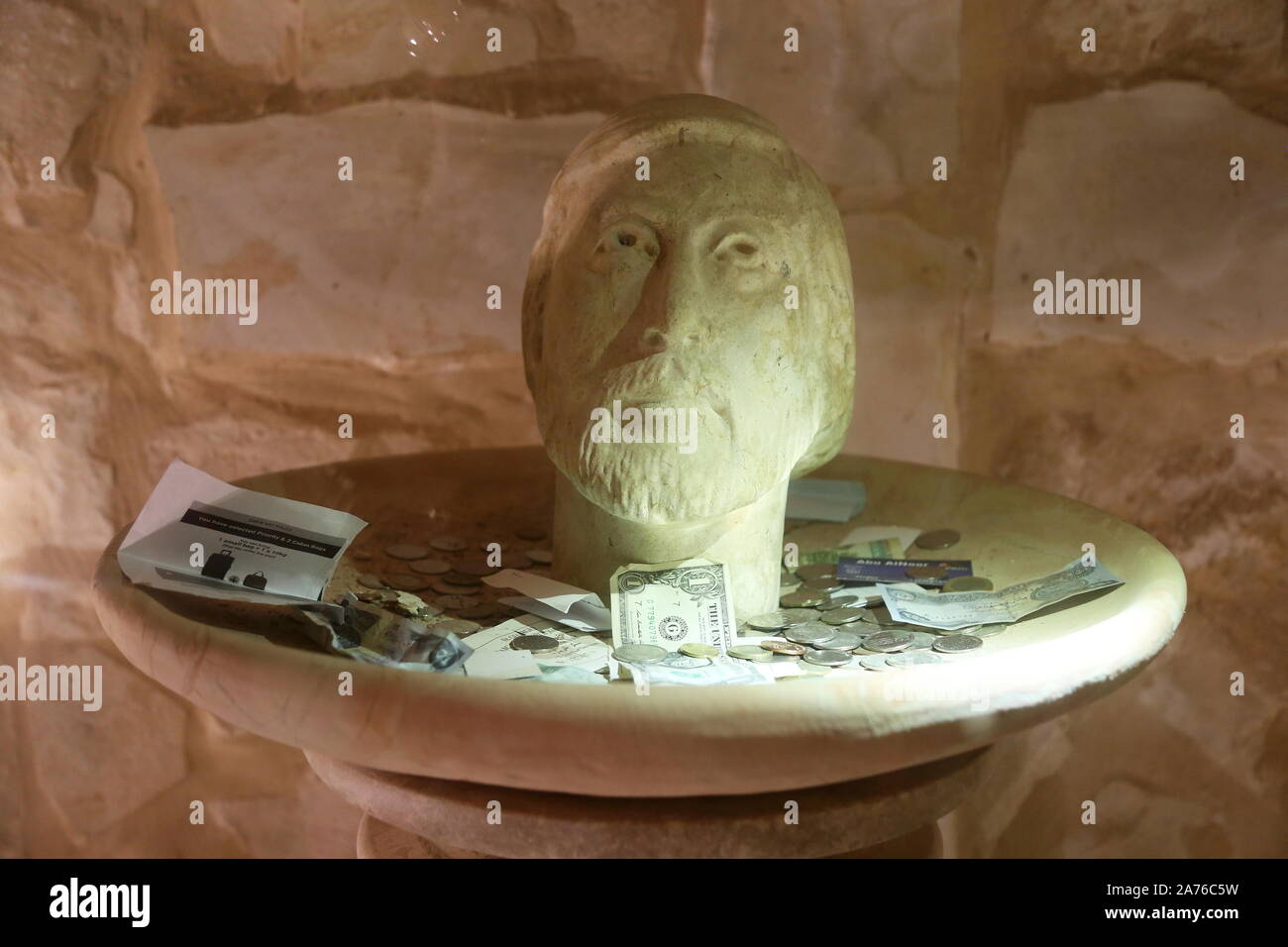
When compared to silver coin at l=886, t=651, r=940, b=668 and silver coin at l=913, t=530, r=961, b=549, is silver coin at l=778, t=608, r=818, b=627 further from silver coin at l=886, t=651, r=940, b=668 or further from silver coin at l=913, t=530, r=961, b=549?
silver coin at l=913, t=530, r=961, b=549

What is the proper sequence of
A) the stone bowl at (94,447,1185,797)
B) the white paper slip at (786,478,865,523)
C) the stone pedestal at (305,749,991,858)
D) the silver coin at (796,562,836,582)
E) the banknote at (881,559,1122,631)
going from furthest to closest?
the white paper slip at (786,478,865,523), the silver coin at (796,562,836,582), the banknote at (881,559,1122,631), the stone pedestal at (305,749,991,858), the stone bowl at (94,447,1185,797)

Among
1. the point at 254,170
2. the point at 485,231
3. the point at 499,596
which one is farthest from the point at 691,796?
the point at 254,170

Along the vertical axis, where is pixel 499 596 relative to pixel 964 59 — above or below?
below

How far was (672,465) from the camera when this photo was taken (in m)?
1.35

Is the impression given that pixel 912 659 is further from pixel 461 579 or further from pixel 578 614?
pixel 461 579

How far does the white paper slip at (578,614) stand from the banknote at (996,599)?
0.32m

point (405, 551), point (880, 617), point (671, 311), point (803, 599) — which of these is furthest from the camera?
point (405, 551)

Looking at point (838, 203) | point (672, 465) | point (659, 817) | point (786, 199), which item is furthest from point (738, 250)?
point (838, 203)

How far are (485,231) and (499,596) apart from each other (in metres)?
0.88

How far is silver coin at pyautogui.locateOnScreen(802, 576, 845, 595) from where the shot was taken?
1589 mm

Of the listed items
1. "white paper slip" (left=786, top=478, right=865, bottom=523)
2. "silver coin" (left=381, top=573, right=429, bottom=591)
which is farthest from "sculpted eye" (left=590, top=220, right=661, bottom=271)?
"white paper slip" (left=786, top=478, right=865, bottom=523)

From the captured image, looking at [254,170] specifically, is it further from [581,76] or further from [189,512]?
[189,512]

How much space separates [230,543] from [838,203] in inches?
48.5

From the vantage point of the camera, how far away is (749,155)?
1.43 m
